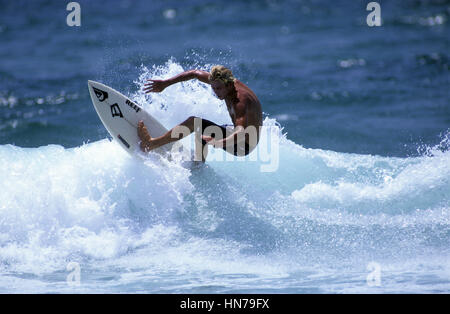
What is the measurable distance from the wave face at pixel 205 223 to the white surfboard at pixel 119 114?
9.4 inches

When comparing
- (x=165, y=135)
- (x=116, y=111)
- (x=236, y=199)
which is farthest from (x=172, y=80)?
(x=236, y=199)

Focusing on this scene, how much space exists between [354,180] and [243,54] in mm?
8892

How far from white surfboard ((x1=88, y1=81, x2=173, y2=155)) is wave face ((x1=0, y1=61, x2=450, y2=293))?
0.78 ft

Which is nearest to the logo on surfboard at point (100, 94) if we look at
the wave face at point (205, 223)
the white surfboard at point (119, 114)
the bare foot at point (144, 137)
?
the white surfboard at point (119, 114)

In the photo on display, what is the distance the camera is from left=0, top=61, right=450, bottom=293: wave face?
580cm

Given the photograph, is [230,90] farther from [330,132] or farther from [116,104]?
[330,132]

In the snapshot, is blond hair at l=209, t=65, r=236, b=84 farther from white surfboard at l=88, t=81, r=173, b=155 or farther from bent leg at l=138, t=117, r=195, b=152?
white surfboard at l=88, t=81, r=173, b=155

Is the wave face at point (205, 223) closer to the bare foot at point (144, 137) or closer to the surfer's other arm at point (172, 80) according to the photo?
the bare foot at point (144, 137)

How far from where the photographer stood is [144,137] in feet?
22.5

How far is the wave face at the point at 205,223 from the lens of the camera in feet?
19.0

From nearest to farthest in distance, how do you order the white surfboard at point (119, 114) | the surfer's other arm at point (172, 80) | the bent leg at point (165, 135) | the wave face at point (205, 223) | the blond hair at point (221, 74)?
the wave face at point (205, 223) < the blond hair at point (221, 74) < the bent leg at point (165, 135) < the surfer's other arm at point (172, 80) < the white surfboard at point (119, 114)

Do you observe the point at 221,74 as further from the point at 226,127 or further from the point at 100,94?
the point at 100,94

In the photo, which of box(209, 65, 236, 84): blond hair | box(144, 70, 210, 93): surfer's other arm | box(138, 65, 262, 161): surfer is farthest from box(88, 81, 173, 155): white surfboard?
box(209, 65, 236, 84): blond hair

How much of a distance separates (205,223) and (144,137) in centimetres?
120
